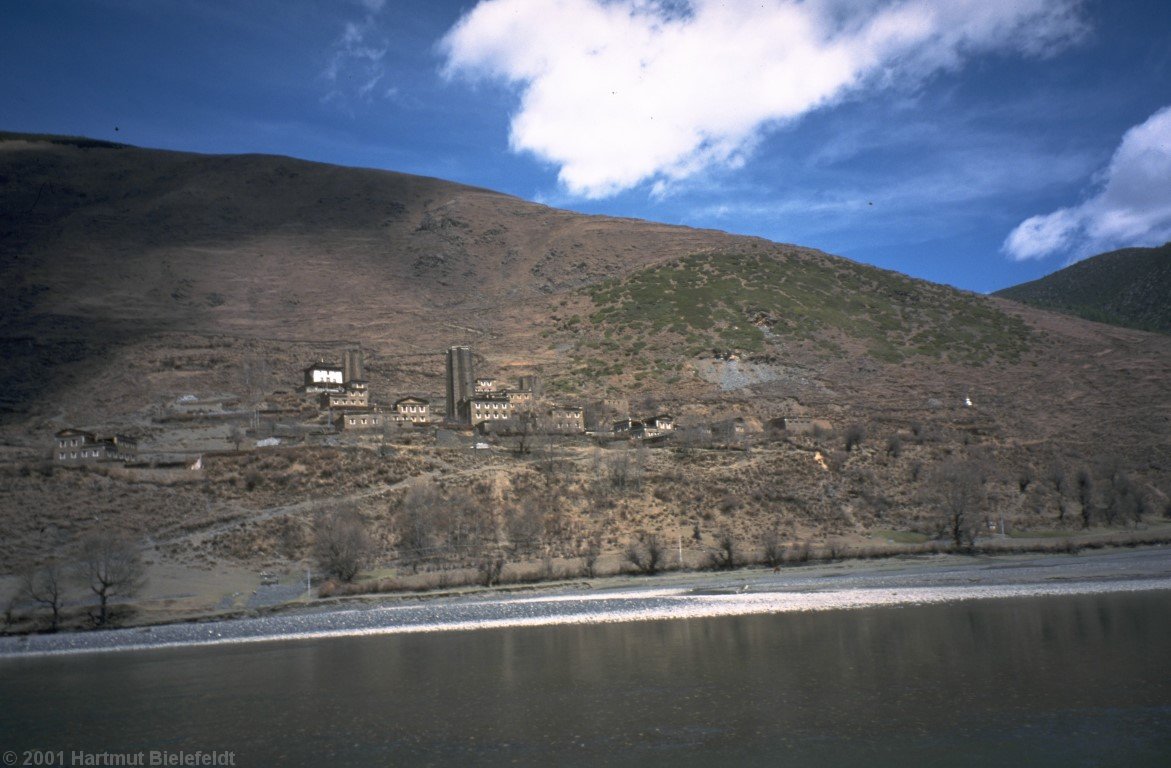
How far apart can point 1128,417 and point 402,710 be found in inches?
3186

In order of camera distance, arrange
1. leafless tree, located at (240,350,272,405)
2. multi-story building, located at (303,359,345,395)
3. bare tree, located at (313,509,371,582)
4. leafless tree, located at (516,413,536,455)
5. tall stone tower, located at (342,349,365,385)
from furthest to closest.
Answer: tall stone tower, located at (342,349,365,385) → multi-story building, located at (303,359,345,395) → leafless tree, located at (240,350,272,405) → leafless tree, located at (516,413,536,455) → bare tree, located at (313,509,371,582)

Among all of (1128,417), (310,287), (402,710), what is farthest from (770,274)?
(402,710)

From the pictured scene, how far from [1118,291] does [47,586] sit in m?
186

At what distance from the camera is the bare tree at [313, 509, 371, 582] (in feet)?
156

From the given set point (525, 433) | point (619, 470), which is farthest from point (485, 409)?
point (619, 470)

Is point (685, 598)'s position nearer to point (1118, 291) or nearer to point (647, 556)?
point (647, 556)

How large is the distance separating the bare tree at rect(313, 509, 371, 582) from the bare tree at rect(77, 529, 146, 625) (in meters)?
9.05

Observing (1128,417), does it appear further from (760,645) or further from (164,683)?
(164,683)

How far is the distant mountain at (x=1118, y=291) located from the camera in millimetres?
150875

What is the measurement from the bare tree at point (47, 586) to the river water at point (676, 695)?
8.91m

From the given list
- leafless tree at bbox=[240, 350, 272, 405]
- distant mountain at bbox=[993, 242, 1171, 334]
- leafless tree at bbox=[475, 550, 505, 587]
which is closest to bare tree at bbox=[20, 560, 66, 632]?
leafless tree at bbox=[475, 550, 505, 587]

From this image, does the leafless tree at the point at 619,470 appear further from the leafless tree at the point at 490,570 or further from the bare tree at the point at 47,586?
the bare tree at the point at 47,586

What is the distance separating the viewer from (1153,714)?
1645 centimetres

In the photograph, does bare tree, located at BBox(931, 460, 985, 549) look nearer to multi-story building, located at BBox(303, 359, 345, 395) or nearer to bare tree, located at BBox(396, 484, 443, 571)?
bare tree, located at BBox(396, 484, 443, 571)
